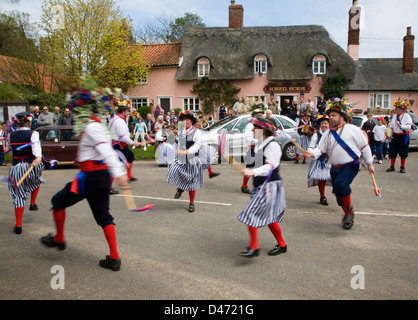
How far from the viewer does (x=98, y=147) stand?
4.15 metres

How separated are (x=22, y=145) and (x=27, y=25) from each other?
23.7 meters

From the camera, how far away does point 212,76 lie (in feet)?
96.6

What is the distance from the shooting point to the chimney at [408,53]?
101ft

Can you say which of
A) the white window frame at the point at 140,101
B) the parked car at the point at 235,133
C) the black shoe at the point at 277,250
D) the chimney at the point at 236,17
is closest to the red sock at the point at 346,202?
the black shoe at the point at 277,250

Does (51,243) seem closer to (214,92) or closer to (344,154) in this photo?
(344,154)

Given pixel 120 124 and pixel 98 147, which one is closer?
pixel 98 147

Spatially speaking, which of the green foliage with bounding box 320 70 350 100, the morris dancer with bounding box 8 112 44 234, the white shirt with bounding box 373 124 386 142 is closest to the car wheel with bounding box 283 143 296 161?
the white shirt with bounding box 373 124 386 142

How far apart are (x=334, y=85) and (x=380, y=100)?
4838 millimetres

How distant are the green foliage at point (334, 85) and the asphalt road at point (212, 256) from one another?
856 inches

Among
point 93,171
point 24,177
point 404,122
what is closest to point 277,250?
point 93,171

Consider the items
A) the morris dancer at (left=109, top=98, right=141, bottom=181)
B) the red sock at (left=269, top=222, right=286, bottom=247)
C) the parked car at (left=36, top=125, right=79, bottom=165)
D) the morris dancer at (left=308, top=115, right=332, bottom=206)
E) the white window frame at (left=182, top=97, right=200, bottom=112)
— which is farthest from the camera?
the white window frame at (left=182, top=97, right=200, bottom=112)

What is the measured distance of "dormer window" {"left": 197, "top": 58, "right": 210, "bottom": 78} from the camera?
1173 inches

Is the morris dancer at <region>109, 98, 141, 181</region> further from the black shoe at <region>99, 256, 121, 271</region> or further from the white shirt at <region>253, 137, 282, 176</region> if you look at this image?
the white shirt at <region>253, 137, 282, 176</region>

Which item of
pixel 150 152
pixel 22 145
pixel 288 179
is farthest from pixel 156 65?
pixel 22 145
